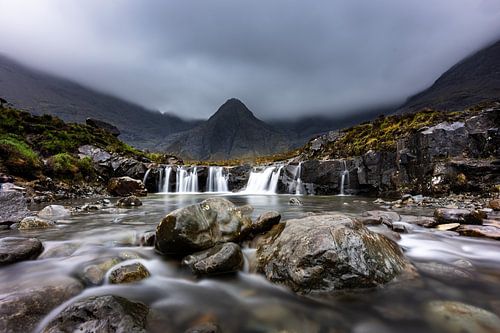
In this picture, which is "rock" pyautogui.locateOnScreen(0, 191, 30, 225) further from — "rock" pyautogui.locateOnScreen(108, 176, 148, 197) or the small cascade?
the small cascade

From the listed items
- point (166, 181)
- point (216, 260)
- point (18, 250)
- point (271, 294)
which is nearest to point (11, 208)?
point (18, 250)

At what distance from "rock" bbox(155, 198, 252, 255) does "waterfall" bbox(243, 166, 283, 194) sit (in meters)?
26.9

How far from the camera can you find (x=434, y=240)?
7.72 meters

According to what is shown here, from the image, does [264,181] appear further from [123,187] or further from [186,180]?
[123,187]

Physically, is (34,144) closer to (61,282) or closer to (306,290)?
(61,282)

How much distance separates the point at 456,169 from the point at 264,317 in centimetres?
2051

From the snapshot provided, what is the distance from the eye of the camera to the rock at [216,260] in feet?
17.9

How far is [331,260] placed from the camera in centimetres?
454

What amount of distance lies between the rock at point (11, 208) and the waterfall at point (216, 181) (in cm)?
2804

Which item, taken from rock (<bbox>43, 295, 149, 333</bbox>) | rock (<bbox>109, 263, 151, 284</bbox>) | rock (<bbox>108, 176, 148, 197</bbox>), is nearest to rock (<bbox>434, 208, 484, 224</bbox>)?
rock (<bbox>109, 263, 151, 284</bbox>)

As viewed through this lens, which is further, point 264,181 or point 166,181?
point 166,181

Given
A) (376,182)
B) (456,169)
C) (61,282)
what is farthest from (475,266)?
(376,182)

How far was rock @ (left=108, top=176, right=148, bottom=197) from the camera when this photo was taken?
24844 millimetres

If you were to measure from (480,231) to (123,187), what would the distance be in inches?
1011
